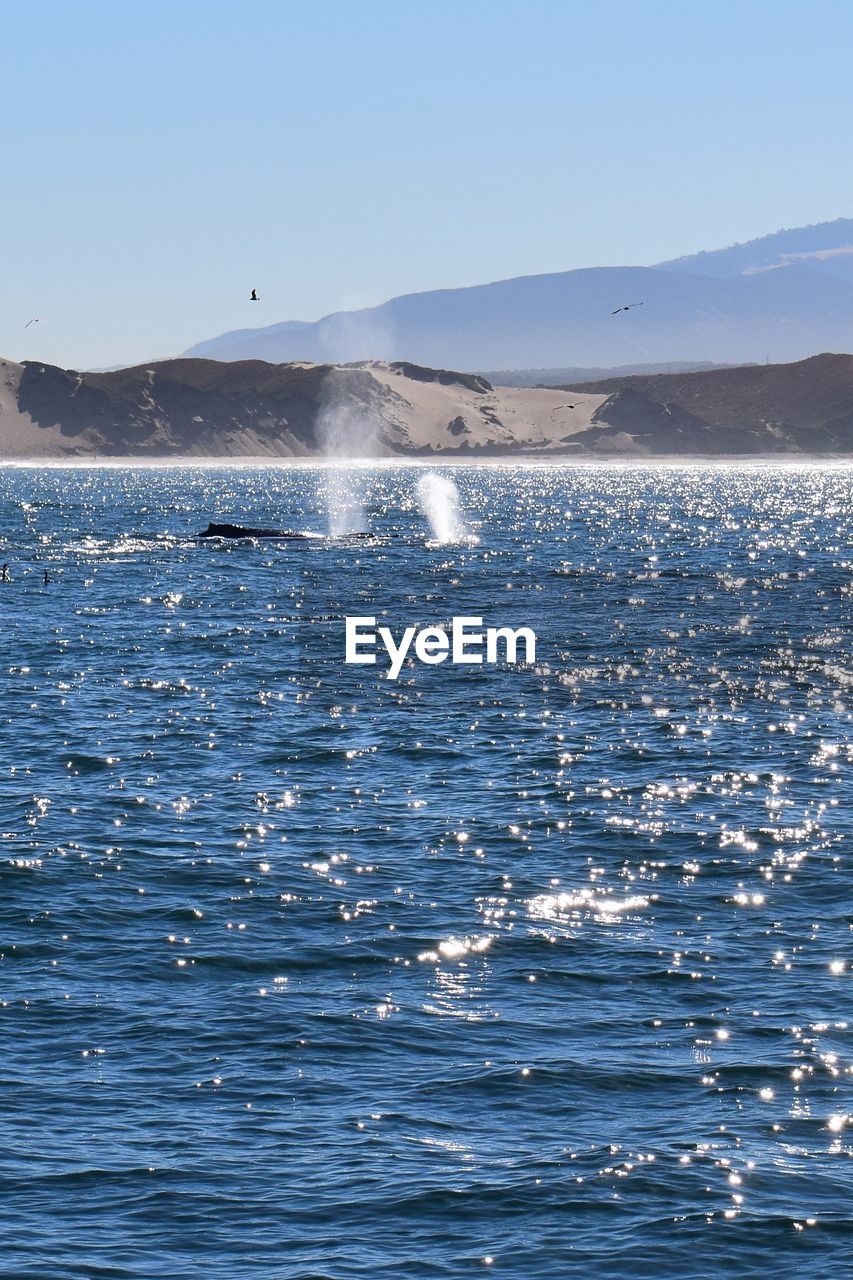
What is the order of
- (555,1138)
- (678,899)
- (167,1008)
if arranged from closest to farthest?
1. (555,1138)
2. (167,1008)
3. (678,899)

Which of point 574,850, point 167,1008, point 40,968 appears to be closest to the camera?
point 167,1008

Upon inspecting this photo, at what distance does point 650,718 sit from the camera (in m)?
55.9

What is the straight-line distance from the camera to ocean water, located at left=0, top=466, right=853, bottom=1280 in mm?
21469

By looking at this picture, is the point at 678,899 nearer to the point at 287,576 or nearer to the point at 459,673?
the point at 459,673

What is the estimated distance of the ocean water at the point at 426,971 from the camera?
21.5 metres

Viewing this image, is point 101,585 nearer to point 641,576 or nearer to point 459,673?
point 641,576

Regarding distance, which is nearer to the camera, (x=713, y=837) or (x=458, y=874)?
(x=458, y=874)

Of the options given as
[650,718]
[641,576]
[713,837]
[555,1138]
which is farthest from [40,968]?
[641,576]

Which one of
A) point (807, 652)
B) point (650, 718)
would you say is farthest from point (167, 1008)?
point (807, 652)

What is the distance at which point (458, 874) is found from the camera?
1448 inches

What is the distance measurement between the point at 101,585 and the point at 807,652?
5178cm

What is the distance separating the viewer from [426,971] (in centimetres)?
3044

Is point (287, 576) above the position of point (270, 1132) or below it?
above

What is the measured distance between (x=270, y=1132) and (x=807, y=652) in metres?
52.3
